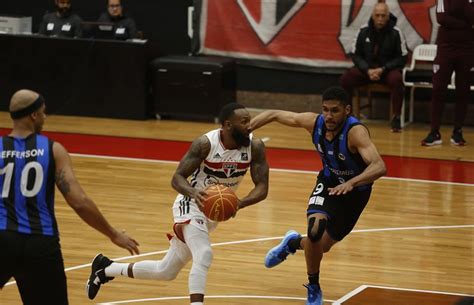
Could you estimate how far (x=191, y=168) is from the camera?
324 inches

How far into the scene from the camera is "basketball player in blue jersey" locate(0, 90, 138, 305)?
633 cm

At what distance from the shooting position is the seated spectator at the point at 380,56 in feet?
54.5

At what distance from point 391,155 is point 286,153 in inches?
59.5

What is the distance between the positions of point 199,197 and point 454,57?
28.7ft

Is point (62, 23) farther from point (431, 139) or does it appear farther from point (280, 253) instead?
point (280, 253)

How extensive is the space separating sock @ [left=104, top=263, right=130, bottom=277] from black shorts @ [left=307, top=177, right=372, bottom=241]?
1570mm

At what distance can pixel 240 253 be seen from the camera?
10375 millimetres

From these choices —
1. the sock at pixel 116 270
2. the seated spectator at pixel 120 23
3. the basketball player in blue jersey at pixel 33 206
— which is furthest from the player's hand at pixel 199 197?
the seated spectator at pixel 120 23

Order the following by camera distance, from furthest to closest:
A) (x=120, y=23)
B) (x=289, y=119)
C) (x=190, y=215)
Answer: (x=120, y=23) → (x=289, y=119) → (x=190, y=215)

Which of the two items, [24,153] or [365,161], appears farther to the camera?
[365,161]

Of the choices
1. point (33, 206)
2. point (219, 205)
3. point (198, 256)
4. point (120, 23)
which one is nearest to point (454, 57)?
point (120, 23)

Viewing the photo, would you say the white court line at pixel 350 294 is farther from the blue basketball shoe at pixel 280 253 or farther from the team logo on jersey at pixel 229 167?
the team logo on jersey at pixel 229 167

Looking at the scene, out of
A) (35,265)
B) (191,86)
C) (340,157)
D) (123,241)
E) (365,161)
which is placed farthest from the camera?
(191,86)

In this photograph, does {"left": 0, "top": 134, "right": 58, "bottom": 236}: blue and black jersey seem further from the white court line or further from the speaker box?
the speaker box
